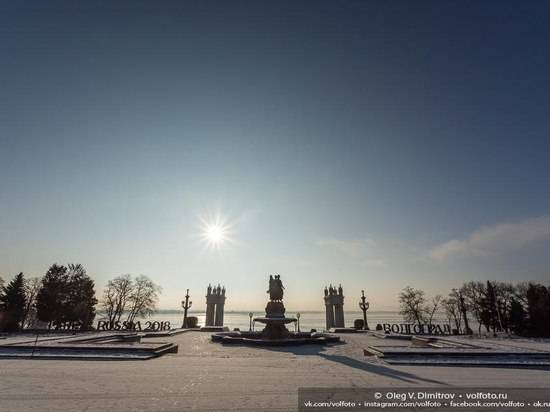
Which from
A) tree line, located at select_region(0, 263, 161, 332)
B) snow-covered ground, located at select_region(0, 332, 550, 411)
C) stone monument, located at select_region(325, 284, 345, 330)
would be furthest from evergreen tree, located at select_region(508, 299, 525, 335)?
tree line, located at select_region(0, 263, 161, 332)

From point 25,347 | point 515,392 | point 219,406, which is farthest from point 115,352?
point 515,392

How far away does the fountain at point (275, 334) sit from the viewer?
20.7m

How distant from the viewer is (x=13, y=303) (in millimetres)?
40875

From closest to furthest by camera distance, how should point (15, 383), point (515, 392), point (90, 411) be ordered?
1. point (90, 411)
2. point (515, 392)
3. point (15, 383)

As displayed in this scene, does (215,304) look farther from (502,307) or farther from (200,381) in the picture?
(502,307)

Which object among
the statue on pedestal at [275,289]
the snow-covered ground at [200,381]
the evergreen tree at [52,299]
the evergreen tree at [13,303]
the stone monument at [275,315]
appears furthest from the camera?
the evergreen tree at [52,299]

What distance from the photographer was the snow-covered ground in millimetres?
6676

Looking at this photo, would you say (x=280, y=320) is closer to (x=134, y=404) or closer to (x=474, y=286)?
(x=134, y=404)

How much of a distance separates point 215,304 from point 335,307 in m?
16.7

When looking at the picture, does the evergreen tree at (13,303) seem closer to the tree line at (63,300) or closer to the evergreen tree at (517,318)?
the tree line at (63,300)

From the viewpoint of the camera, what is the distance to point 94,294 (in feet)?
165

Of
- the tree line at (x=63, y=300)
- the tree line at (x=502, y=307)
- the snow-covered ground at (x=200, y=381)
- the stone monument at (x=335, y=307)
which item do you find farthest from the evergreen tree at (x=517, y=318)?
the tree line at (x=63, y=300)

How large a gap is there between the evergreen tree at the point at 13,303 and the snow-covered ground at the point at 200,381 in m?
36.3

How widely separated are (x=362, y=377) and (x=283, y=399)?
3.65 meters
